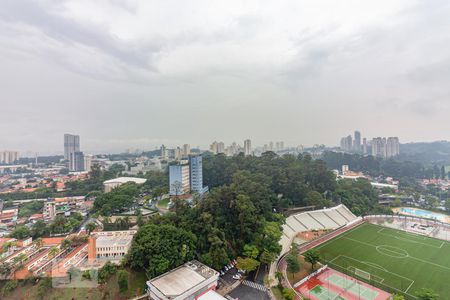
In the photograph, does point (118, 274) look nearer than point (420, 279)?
Yes

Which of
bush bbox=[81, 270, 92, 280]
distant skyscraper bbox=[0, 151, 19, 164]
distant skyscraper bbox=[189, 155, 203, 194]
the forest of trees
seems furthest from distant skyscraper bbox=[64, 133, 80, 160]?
bush bbox=[81, 270, 92, 280]

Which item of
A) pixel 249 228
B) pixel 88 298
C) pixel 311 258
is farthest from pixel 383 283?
pixel 88 298

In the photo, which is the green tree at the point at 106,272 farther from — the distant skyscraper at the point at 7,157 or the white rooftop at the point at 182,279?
the distant skyscraper at the point at 7,157

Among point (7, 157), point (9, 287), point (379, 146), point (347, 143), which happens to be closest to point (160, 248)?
point (9, 287)

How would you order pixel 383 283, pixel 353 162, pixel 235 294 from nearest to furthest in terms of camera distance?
pixel 235 294
pixel 383 283
pixel 353 162

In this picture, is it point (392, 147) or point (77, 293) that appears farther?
point (392, 147)

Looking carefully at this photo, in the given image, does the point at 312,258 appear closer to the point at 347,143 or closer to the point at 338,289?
the point at 338,289

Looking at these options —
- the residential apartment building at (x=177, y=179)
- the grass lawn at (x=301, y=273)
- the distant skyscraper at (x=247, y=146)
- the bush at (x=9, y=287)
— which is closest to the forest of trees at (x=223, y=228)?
the grass lawn at (x=301, y=273)

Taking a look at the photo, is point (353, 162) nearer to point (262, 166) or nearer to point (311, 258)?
point (262, 166)
